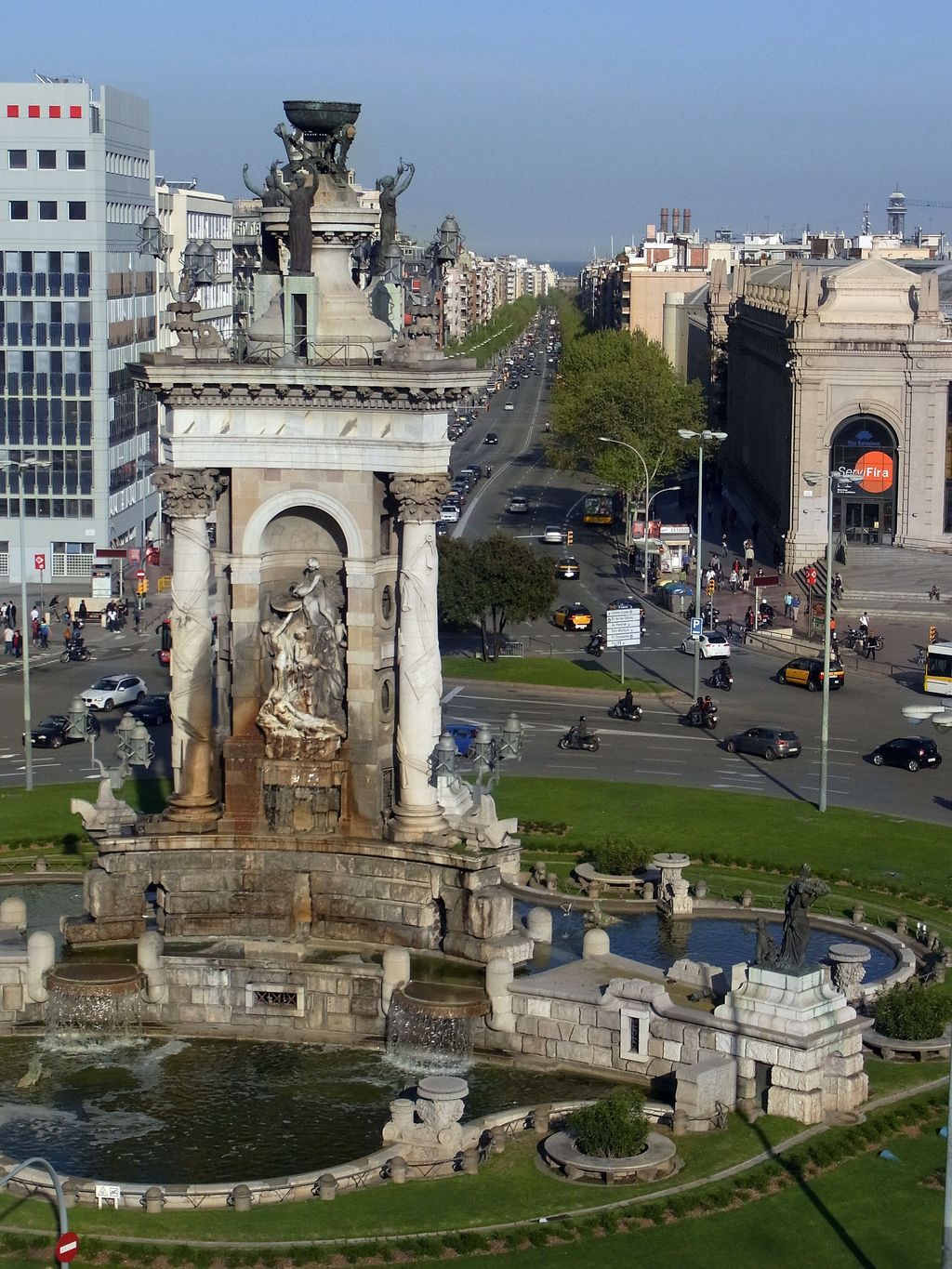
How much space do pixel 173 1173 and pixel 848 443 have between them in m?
93.1

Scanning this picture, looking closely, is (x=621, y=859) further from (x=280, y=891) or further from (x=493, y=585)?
(x=493, y=585)

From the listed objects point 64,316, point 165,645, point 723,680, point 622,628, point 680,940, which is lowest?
point 680,940

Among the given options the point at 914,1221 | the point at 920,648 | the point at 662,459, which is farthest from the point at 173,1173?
the point at 662,459

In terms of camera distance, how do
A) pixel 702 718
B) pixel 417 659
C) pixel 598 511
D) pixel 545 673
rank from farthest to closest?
pixel 598 511
pixel 545 673
pixel 702 718
pixel 417 659

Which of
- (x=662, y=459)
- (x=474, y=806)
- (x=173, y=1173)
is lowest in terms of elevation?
(x=173, y=1173)

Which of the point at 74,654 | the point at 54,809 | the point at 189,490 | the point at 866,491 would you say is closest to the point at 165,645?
the point at 74,654

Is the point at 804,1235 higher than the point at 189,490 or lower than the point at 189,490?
lower

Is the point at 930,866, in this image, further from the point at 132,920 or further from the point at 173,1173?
the point at 173,1173

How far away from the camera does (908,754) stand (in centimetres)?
7300

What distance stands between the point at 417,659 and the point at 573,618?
5894cm

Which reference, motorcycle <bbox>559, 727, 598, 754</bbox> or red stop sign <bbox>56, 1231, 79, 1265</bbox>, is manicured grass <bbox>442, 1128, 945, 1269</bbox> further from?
motorcycle <bbox>559, 727, 598, 754</bbox>

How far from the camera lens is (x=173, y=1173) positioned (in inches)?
1464

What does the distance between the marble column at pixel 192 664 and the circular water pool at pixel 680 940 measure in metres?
7.85

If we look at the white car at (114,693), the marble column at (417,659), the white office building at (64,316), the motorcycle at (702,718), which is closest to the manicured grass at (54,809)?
the marble column at (417,659)
